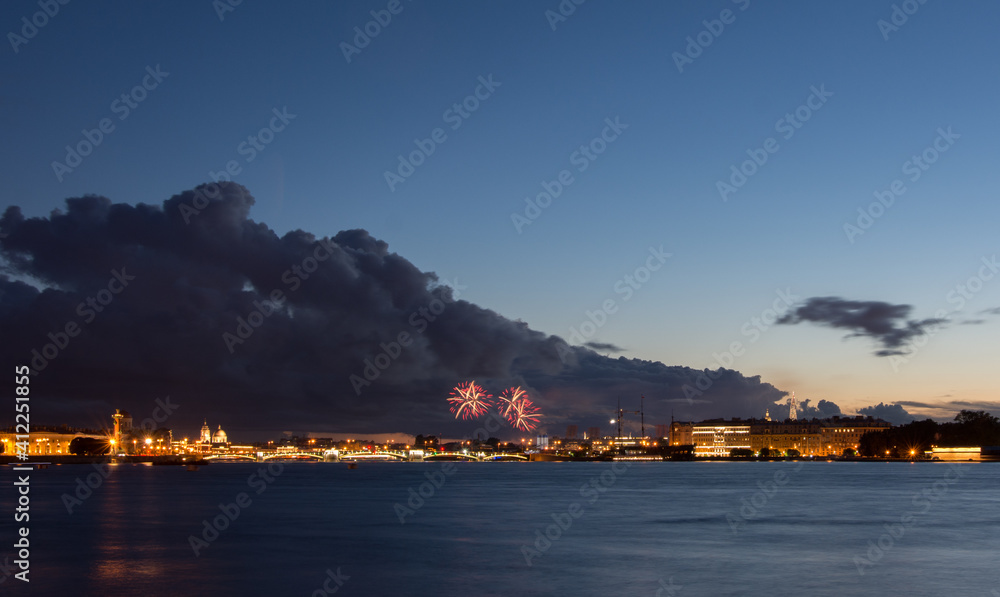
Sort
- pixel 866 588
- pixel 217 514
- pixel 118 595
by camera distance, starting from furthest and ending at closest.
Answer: pixel 217 514, pixel 866 588, pixel 118 595

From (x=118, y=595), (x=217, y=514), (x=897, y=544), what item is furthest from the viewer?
(x=217, y=514)

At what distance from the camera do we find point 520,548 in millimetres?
43312

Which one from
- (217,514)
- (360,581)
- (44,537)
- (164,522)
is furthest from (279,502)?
(360,581)

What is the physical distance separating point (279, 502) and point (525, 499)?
22.0 m

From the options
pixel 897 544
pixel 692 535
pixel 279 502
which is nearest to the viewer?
pixel 897 544

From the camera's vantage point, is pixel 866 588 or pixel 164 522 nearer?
pixel 866 588

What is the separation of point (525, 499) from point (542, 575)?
4825 cm

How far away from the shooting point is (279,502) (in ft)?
252

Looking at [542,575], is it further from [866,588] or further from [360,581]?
[866,588]

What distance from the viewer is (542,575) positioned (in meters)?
34.9

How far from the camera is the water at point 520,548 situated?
107ft

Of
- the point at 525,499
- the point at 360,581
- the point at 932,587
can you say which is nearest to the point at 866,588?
the point at 932,587

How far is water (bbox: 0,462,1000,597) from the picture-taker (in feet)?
107

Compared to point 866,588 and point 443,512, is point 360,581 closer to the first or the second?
point 866,588
